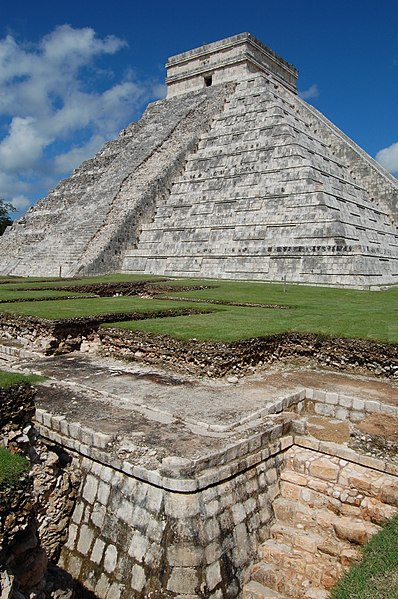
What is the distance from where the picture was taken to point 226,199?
84.2 ft

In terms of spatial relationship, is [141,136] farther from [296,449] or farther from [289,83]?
[296,449]

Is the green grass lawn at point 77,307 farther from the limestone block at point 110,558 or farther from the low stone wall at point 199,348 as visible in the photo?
the limestone block at point 110,558

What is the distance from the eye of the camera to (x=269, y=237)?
23016mm

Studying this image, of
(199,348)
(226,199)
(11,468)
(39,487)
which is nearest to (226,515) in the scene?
(39,487)

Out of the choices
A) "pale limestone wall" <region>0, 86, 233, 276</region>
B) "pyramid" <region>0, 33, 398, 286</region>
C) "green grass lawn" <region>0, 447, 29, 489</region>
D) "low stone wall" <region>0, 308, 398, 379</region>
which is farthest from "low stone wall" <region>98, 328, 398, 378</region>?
"pale limestone wall" <region>0, 86, 233, 276</region>

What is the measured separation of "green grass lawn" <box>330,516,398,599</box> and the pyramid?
1573 centimetres

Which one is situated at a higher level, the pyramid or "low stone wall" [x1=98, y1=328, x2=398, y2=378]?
the pyramid

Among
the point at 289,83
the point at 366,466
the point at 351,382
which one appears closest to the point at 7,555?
the point at 366,466

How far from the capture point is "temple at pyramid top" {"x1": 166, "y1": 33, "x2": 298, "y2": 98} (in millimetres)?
33688

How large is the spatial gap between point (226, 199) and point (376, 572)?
2256 centimetres

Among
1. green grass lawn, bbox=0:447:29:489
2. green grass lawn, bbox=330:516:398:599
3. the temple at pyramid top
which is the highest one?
the temple at pyramid top

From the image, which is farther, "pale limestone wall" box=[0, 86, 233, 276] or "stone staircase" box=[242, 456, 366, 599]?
"pale limestone wall" box=[0, 86, 233, 276]

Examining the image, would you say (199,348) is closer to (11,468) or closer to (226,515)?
(226,515)

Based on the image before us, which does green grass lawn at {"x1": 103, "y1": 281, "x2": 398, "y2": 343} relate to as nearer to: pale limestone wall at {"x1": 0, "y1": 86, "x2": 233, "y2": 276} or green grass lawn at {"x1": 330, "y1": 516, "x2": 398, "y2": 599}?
green grass lawn at {"x1": 330, "y1": 516, "x2": 398, "y2": 599}
